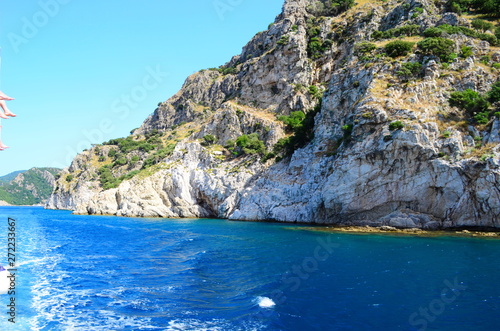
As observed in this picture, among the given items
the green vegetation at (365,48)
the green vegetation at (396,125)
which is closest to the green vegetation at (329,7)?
the green vegetation at (365,48)

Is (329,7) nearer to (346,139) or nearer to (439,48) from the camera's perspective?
(439,48)

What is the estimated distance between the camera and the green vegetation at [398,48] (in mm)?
48156

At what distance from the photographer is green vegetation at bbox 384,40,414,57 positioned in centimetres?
4816

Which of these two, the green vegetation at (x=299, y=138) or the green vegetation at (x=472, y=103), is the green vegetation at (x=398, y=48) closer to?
the green vegetation at (x=472, y=103)

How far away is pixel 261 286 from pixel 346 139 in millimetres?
32530

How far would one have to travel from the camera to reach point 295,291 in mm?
15758

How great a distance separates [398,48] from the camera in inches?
1911

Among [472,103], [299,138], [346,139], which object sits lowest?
[346,139]

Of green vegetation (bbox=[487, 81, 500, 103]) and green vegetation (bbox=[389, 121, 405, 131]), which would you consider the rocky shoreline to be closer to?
green vegetation (bbox=[389, 121, 405, 131])

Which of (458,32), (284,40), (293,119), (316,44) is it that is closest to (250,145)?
(293,119)

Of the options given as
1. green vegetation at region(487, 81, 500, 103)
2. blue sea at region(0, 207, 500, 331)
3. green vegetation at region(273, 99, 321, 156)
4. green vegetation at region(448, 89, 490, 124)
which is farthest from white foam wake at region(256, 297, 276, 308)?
green vegetation at region(273, 99, 321, 156)

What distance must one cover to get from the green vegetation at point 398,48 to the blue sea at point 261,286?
30.1 metres

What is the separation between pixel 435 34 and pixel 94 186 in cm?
9209

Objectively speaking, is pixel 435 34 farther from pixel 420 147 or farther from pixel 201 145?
pixel 201 145
